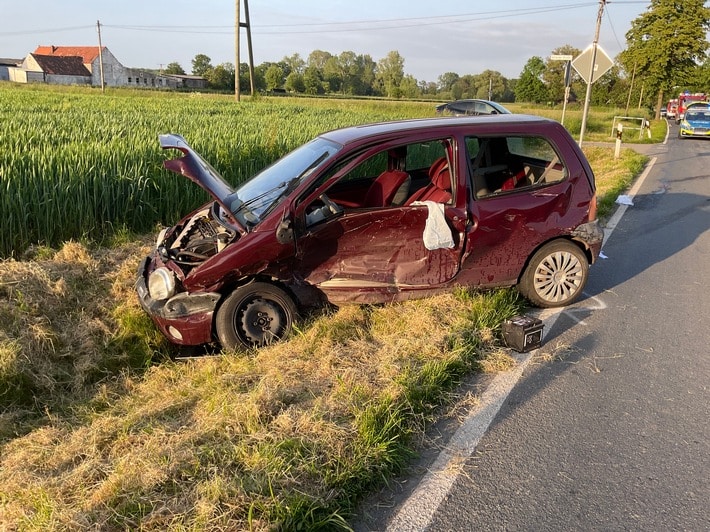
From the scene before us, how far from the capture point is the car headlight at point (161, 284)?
430 cm

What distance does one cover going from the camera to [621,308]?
5363mm

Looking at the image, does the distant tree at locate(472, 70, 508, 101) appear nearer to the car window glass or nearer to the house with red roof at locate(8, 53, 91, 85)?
the house with red roof at locate(8, 53, 91, 85)

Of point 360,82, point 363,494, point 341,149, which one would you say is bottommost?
point 363,494

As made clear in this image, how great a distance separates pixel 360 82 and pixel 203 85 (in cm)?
3352

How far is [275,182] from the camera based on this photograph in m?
4.89

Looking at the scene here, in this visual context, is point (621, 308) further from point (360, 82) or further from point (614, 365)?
point (360, 82)

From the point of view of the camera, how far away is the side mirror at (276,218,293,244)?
13.9 feet

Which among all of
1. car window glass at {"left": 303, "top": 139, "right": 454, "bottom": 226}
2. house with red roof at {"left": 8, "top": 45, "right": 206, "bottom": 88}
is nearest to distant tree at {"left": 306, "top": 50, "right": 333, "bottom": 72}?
house with red roof at {"left": 8, "top": 45, "right": 206, "bottom": 88}

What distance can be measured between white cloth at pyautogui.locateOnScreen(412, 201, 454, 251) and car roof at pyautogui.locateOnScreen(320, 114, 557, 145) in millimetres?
727

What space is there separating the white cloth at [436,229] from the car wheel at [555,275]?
1087 mm

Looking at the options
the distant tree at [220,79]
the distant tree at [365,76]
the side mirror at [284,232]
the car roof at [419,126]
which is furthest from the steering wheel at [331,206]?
the distant tree at [365,76]

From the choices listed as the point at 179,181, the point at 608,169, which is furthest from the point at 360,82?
the point at 179,181

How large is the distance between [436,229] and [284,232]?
127cm

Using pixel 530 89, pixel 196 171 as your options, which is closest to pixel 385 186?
pixel 196 171
